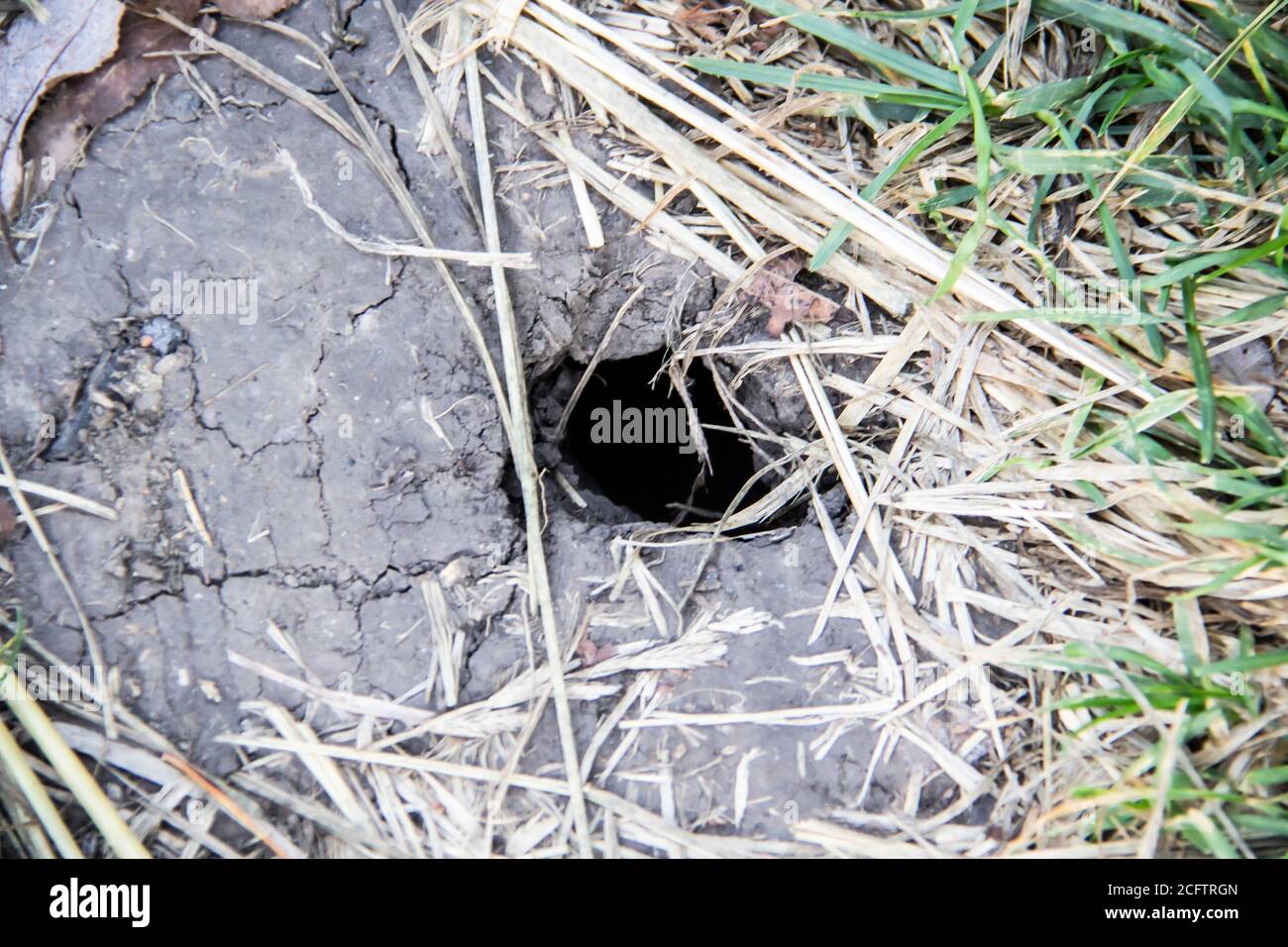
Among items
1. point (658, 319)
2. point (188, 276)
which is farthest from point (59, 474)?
point (658, 319)

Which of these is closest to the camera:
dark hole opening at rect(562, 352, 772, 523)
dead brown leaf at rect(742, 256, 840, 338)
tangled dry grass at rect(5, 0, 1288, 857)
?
tangled dry grass at rect(5, 0, 1288, 857)

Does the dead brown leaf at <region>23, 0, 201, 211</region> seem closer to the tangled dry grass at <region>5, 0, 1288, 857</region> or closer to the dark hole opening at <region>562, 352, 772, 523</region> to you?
the tangled dry grass at <region>5, 0, 1288, 857</region>

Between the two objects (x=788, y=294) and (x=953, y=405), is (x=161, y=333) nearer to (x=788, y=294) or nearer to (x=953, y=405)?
(x=788, y=294)

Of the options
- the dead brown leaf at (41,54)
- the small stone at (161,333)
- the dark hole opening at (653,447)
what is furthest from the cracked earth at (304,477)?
the dark hole opening at (653,447)

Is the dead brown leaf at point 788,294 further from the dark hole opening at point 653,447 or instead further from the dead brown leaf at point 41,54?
the dead brown leaf at point 41,54

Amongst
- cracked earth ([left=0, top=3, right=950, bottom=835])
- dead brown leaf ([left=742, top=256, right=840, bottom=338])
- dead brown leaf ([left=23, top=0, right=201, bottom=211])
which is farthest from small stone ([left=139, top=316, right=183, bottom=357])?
dead brown leaf ([left=742, top=256, right=840, bottom=338])

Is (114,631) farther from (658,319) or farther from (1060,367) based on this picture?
(1060,367)

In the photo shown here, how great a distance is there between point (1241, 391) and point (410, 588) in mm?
1982

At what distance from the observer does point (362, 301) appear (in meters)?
2.16

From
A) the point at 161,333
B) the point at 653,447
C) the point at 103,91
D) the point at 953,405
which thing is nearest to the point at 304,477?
the point at 161,333

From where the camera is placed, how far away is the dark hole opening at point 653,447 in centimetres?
270

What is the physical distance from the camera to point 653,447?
9.64 feet

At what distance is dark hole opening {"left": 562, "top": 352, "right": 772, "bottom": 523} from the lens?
2695 millimetres

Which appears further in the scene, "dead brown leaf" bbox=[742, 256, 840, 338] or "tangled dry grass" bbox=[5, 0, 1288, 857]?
"dead brown leaf" bbox=[742, 256, 840, 338]
